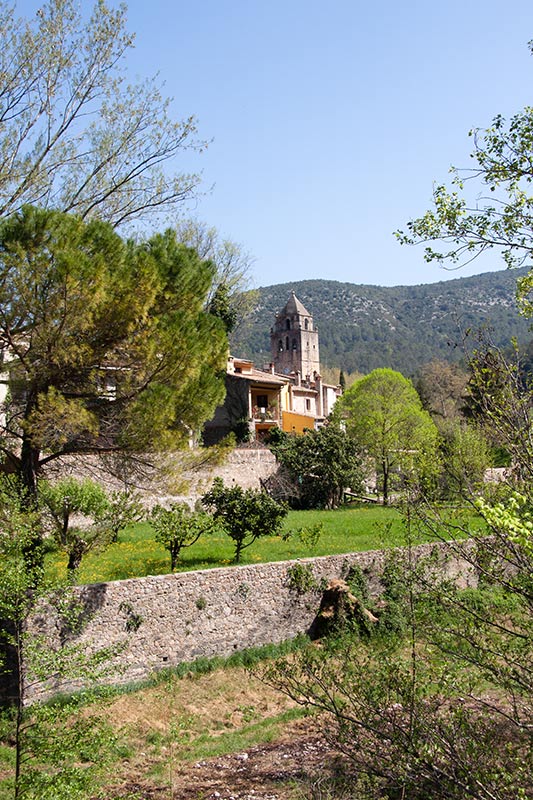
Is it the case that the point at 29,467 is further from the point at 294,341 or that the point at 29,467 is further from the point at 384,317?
the point at 384,317

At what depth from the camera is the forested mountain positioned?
129375mm

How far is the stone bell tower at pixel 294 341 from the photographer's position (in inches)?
3223

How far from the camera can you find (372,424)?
116ft

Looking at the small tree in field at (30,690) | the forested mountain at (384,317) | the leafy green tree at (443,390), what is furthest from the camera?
the forested mountain at (384,317)

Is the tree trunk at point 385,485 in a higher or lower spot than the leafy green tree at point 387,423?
lower

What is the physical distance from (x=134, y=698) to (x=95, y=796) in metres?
3.12

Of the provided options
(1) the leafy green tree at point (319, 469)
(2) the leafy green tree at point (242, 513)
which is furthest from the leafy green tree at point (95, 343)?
(1) the leafy green tree at point (319, 469)

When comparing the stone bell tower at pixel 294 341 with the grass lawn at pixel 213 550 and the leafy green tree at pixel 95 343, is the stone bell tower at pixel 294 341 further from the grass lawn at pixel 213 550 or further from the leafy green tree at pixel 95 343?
the leafy green tree at pixel 95 343

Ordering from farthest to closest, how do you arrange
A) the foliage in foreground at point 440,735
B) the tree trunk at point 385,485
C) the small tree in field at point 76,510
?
the tree trunk at point 385,485, the small tree in field at point 76,510, the foliage in foreground at point 440,735

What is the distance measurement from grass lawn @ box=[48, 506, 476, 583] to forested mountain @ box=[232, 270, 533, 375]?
310ft

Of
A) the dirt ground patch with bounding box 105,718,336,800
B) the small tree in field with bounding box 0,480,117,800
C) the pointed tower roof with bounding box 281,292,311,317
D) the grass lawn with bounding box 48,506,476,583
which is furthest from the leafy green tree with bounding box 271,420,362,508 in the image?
the pointed tower roof with bounding box 281,292,311,317

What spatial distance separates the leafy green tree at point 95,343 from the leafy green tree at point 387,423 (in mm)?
20074

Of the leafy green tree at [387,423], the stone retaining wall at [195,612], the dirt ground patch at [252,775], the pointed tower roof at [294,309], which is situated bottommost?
the dirt ground patch at [252,775]

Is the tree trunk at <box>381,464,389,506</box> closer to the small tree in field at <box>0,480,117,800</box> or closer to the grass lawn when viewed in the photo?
the grass lawn
